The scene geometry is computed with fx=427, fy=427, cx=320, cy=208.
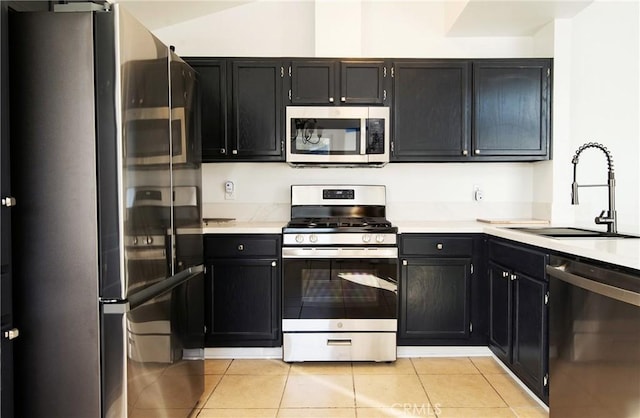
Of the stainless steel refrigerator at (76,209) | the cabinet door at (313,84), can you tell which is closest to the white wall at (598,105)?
the cabinet door at (313,84)

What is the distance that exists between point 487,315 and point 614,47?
217cm

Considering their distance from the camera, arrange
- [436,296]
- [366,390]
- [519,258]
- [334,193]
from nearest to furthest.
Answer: [519,258] → [366,390] → [436,296] → [334,193]

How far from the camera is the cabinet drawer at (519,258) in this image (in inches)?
83.7

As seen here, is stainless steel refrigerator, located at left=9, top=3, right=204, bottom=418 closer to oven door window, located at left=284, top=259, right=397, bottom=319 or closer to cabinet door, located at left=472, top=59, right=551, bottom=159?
oven door window, located at left=284, top=259, right=397, bottom=319

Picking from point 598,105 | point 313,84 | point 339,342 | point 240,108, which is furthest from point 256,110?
point 598,105

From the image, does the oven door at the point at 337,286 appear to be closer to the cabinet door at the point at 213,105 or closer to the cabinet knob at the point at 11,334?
the cabinet door at the point at 213,105

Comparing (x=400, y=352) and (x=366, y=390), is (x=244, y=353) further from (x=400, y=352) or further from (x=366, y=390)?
(x=400, y=352)

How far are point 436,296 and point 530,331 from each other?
717 mm

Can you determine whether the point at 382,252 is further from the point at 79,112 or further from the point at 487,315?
the point at 79,112

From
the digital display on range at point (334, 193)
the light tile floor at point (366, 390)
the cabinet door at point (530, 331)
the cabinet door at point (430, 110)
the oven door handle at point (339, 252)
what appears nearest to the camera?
the cabinet door at point (530, 331)

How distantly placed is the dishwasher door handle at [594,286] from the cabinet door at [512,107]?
1344 millimetres

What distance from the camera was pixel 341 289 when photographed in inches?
110

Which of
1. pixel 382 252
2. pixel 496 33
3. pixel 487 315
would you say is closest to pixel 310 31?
pixel 496 33

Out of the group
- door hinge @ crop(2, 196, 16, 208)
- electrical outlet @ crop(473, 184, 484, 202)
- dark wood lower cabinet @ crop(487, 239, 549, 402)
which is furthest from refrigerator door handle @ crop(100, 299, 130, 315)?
electrical outlet @ crop(473, 184, 484, 202)
